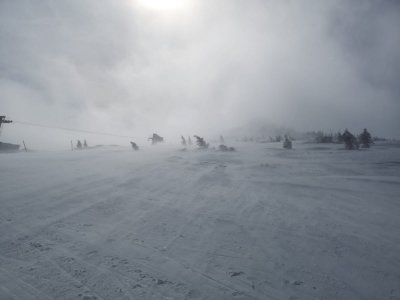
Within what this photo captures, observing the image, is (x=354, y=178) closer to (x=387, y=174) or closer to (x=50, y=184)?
(x=387, y=174)

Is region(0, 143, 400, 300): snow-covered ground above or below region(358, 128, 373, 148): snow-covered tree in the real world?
below

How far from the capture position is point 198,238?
5.58 metres

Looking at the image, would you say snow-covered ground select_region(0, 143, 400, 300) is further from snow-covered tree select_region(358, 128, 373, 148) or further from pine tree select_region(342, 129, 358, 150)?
snow-covered tree select_region(358, 128, 373, 148)

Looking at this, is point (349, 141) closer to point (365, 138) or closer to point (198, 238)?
point (365, 138)

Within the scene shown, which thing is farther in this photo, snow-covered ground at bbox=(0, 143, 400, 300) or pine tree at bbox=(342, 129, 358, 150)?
pine tree at bbox=(342, 129, 358, 150)

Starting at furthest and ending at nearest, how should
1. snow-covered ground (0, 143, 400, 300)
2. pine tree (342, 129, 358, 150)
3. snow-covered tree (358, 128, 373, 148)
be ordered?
snow-covered tree (358, 128, 373, 148) < pine tree (342, 129, 358, 150) < snow-covered ground (0, 143, 400, 300)

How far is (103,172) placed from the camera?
11.7m

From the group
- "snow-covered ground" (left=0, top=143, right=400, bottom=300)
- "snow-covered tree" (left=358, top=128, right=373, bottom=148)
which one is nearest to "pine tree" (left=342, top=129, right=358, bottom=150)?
"snow-covered tree" (left=358, top=128, right=373, bottom=148)

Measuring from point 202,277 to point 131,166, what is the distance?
10114mm

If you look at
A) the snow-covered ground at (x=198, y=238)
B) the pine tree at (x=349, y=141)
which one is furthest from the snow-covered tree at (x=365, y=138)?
the snow-covered ground at (x=198, y=238)

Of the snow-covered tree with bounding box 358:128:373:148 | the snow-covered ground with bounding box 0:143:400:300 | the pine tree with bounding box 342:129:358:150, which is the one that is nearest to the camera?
the snow-covered ground with bounding box 0:143:400:300

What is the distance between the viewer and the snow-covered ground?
399 cm

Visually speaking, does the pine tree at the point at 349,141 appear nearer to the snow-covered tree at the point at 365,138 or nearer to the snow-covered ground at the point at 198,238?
the snow-covered tree at the point at 365,138

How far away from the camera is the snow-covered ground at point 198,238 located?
157 inches
